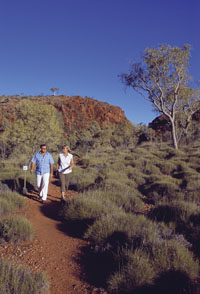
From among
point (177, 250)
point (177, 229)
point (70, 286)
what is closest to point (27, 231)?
point (70, 286)

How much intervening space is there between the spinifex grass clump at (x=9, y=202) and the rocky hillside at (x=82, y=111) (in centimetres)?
6650

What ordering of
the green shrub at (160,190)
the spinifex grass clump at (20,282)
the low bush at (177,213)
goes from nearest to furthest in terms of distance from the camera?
the spinifex grass clump at (20,282)
the low bush at (177,213)
the green shrub at (160,190)

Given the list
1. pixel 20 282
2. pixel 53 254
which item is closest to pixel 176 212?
pixel 53 254

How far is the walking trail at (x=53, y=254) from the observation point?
3.16 meters

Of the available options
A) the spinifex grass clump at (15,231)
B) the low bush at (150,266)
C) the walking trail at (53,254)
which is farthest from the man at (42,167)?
the low bush at (150,266)

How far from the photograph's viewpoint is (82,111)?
83688 millimetres

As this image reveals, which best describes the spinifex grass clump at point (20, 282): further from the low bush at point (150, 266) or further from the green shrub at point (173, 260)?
the green shrub at point (173, 260)

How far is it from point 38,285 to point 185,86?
75.4ft

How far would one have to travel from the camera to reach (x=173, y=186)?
29.3 feet

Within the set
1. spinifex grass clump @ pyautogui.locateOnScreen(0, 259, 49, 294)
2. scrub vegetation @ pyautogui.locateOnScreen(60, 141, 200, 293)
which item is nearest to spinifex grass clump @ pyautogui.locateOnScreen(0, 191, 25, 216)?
scrub vegetation @ pyautogui.locateOnScreen(60, 141, 200, 293)

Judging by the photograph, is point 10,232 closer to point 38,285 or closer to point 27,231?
point 27,231

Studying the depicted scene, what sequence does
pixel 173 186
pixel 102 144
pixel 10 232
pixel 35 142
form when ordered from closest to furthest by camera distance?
pixel 10 232 → pixel 173 186 → pixel 35 142 → pixel 102 144

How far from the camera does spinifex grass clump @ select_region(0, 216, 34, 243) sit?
14.1ft

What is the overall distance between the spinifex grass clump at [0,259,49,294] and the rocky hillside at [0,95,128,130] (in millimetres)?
70640
